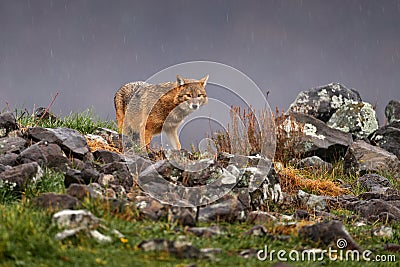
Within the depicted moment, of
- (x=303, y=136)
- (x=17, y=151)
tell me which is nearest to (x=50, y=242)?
(x=17, y=151)

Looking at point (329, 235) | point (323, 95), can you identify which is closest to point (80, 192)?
point (329, 235)

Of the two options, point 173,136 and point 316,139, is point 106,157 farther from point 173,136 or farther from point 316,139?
point 316,139

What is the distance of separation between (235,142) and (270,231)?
844 centimetres

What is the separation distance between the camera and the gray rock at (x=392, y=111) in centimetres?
2186

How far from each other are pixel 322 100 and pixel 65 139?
13.1 metres

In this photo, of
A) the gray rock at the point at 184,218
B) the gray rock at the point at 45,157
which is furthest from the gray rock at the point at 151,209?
the gray rock at the point at 45,157

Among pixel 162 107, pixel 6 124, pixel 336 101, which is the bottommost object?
pixel 6 124

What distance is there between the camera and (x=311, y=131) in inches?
648

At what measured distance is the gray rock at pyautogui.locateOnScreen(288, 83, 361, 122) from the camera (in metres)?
20.2

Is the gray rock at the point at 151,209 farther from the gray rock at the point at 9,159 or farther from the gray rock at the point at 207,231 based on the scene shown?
the gray rock at the point at 9,159

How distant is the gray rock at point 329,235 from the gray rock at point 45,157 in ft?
13.6

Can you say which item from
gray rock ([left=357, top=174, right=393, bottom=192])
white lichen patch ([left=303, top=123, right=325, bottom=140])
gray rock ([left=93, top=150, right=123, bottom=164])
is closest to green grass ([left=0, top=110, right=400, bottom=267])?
gray rock ([left=93, top=150, right=123, bottom=164])

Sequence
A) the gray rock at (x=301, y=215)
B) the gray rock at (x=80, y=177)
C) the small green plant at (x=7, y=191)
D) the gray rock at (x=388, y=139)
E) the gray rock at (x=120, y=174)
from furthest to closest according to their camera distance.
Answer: the gray rock at (x=388, y=139)
the gray rock at (x=301, y=215)
the gray rock at (x=120, y=174)
the gray rock at (x=80, y=177)
the small green plant at (x=7, y=191)

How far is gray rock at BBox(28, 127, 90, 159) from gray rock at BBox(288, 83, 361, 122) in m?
11.8
